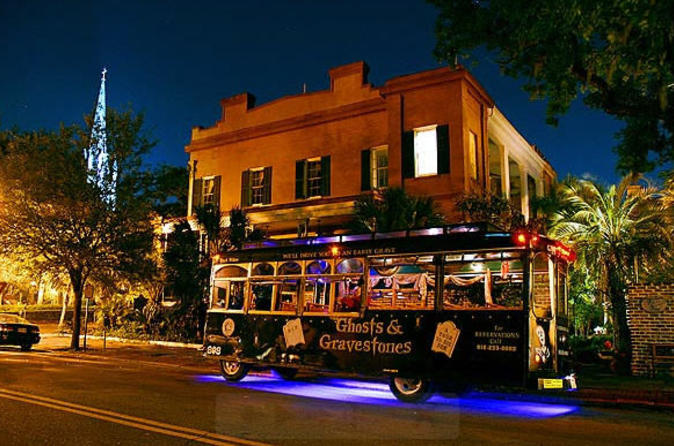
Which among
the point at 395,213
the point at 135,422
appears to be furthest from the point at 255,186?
the point at 135,422

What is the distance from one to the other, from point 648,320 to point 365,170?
38.7 feet

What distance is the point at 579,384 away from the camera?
12.6 metres

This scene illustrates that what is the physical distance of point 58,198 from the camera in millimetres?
20922

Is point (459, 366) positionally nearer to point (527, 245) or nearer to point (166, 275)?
A: point (527, 245)

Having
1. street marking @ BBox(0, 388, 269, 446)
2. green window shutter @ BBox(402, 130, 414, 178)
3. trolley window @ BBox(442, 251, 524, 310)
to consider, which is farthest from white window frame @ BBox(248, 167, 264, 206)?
street marking @ BBox(0, 388, 269, 446)

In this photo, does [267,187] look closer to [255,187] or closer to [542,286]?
[255,187]

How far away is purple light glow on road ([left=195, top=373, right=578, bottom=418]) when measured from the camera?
998 centimetres

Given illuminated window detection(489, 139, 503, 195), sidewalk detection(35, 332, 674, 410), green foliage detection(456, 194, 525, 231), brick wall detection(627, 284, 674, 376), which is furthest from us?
illuminated window detection(489, 139, 503, 195)

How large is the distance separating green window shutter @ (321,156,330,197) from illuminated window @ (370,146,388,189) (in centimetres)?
206

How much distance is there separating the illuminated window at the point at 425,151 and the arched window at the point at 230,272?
10.0 m

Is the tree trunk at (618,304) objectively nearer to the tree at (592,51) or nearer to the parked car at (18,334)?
the tree at (592,51)

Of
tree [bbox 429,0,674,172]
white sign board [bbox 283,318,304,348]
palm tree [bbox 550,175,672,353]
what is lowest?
white sign board [bbox 283,318,304,348]

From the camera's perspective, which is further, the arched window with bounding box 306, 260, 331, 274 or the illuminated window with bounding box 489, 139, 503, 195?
the illuminated window with bounding box 489, 139, 503, 195

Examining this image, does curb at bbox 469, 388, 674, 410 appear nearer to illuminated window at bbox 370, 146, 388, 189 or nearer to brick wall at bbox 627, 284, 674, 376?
brick wall at bbox 627, 284, 674, 376
